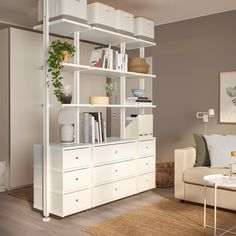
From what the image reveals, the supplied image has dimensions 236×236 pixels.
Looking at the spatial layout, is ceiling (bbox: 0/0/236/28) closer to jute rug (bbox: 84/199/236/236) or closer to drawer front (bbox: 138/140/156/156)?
drawer front (bbox: 138/140/156/156)

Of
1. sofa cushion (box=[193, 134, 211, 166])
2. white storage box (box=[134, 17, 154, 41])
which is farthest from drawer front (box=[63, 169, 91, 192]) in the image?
white storage box (box=[134, 17, 154, 41])

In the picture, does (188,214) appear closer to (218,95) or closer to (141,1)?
(218,95)

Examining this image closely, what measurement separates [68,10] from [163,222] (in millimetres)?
2414

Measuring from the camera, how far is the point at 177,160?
4.10 m

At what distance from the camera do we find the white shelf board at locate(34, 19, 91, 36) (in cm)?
353

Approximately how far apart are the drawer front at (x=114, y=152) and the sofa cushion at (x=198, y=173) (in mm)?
748

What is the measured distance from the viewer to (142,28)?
4.54m

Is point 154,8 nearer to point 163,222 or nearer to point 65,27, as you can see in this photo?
point 65,27

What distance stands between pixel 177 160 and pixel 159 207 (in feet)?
2.00

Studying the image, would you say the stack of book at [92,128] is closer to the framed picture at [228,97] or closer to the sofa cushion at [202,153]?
the sofa cushion at [202,153]

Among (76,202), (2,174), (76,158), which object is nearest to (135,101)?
(76,158)

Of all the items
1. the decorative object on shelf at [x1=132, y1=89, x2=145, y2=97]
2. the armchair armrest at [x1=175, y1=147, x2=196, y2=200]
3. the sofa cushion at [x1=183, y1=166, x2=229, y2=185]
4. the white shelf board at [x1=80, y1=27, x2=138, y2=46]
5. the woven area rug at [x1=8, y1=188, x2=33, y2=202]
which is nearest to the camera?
the sofa cushion at [x1=183, y1=166, x2=229, y2=185]

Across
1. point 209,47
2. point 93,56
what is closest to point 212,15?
point 209,47

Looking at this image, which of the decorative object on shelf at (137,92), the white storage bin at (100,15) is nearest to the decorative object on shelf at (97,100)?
the decorative object on shelf at (137,92)
